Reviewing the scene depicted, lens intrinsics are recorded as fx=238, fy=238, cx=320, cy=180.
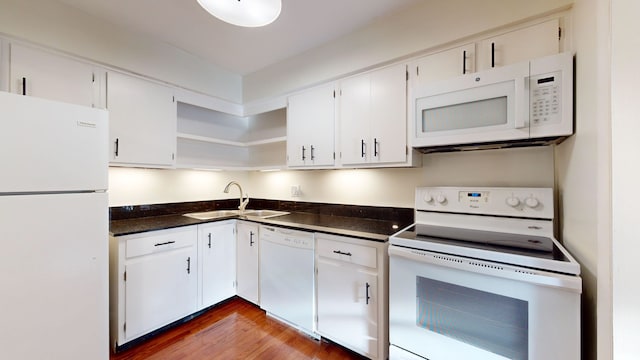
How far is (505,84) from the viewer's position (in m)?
1.27

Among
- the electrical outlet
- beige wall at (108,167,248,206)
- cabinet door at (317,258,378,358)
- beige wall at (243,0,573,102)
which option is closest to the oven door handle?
cabinet door at (317,258,378,358)

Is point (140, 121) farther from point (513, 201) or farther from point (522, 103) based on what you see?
point (513, 201)

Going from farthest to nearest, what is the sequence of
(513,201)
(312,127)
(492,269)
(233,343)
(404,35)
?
(312,127) → (233,343) → (404,35) → (513,201) → (492,269)

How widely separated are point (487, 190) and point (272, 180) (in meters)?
2.17

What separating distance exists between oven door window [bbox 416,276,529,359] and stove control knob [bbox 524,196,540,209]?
626mm

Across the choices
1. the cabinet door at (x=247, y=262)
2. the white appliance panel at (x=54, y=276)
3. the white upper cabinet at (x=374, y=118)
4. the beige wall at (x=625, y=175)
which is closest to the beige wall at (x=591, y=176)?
the beige wall at (x=625, y=175)

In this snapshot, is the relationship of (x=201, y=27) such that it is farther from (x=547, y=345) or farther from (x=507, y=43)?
(x=547, y=345)

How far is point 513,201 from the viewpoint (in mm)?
1417


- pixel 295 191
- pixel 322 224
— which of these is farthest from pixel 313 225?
pixel 295 191

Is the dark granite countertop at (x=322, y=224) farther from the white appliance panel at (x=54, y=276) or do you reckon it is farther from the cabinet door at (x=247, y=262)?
the white appliance panel at (x=54, y=276)

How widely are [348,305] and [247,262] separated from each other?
3.65 ft

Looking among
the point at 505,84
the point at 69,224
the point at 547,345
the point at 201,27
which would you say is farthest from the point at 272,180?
the point at 547,345

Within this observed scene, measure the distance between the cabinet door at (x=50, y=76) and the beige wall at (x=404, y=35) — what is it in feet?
4.83

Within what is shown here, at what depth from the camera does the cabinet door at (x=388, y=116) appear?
1722mm
